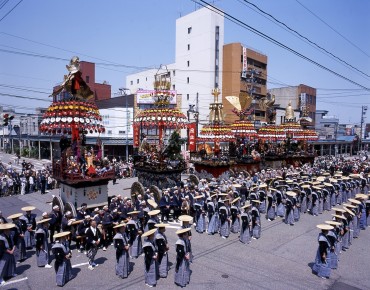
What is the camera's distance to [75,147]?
1359 centimetres

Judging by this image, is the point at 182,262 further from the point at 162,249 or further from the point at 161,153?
the point at 161,153

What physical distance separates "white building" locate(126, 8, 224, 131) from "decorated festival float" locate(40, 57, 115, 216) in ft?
116

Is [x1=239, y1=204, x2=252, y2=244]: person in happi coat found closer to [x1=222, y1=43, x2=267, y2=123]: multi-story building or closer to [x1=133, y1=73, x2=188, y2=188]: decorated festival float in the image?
[x1=133, y1=73, x2=188, y2=188]: decorated festival float

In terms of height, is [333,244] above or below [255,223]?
above

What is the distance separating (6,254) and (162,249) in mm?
4583

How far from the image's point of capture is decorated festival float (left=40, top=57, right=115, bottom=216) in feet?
40.7

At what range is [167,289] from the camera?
8.22 metres

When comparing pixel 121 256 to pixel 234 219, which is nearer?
pixel 121 256

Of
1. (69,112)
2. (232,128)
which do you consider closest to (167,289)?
(69,112)

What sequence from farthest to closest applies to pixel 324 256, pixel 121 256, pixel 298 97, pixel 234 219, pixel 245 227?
pixel 298 97 → pixel 234 219 → pixel 245 227 → pixel 324 256 → pixel 121 256

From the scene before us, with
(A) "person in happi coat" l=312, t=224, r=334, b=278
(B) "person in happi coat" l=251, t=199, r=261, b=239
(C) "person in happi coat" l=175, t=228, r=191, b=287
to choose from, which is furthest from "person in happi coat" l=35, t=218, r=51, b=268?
(A) "person in happi coat" l=312, t=224, r=334, b=278

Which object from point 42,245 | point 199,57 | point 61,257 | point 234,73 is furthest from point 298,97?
point 61,257

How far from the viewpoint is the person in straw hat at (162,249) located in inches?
337

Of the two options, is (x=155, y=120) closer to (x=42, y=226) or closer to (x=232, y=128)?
(x=42, y=226)
